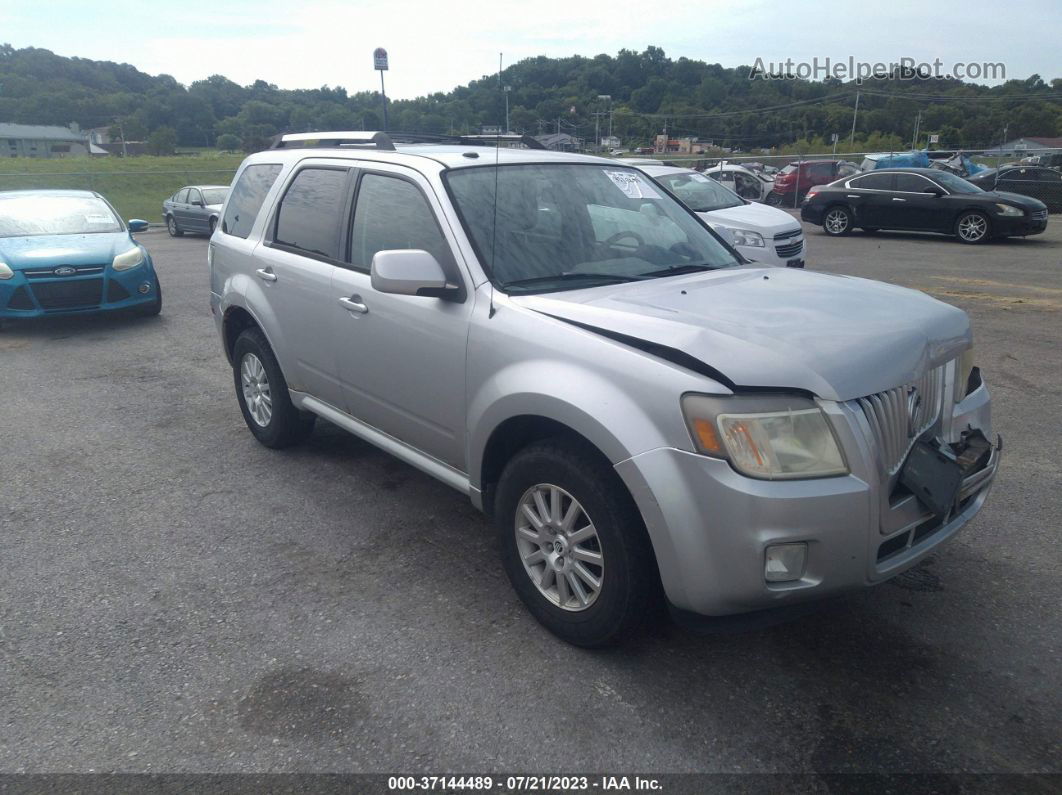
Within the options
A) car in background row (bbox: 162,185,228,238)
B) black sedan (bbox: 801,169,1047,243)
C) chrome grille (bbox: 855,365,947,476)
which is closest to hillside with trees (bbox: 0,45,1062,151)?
car in background row (bbox: 162,185,228,238)

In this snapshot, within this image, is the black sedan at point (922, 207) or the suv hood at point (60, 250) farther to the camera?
the black sedan at point (922, 207)

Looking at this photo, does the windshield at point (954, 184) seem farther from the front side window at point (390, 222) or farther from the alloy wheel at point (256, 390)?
the front side window at point (390, 222)

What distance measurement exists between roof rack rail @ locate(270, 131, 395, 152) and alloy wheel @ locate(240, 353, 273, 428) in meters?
1.40

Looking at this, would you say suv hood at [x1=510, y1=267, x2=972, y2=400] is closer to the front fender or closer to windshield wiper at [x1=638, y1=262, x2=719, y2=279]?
windshield wiper at [x1=638, y1=262, x2=719, y2=279]

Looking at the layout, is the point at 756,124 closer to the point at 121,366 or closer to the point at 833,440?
the point at 121,366

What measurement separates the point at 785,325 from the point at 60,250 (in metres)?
9.18

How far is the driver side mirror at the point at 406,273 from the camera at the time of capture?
3.39 m

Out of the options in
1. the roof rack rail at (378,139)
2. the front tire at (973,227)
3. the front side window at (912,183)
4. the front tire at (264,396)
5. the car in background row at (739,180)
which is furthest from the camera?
the car in background row at (739,180)

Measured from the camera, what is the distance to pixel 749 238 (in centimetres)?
1056

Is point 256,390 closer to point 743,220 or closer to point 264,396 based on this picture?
point 264,396

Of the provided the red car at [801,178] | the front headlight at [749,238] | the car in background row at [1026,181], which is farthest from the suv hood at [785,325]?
the red car at [801,178]

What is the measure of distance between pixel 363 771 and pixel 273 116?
9.86m

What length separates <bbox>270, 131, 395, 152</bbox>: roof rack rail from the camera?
15.1 ft

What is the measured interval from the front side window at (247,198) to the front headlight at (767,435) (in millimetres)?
3594
